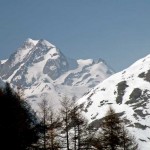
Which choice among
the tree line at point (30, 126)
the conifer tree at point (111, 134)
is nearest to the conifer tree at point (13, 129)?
the tree line at point (30, 126)

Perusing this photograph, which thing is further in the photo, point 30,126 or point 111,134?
point 111,134

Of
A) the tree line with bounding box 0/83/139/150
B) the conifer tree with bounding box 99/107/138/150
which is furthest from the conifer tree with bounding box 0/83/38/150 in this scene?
the conifer tree with bounding box 99/107/138/150

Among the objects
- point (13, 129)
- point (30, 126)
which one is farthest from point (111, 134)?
point (13, 129)

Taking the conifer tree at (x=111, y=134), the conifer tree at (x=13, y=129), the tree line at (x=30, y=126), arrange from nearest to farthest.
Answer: the conifer tree at (x=13, y=129), the tree line at (x=30, y=126), the conifer tree at (x=111, y=134)

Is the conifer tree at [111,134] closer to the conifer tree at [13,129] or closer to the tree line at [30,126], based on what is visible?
the tree line at [30,126]

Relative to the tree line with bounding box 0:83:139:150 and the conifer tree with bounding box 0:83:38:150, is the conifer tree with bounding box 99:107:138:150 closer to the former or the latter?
the tree line with bounding box 0:83:139:150

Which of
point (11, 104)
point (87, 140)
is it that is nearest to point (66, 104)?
point (87, 140)

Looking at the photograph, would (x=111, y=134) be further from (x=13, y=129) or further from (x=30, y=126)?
(x=13, y=129)

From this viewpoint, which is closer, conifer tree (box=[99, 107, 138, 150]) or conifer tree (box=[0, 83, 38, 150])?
conifer tree (box=[0, 83, 38, 150])

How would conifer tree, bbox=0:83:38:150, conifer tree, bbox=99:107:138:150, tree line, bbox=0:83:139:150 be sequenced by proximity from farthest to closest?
conifer tree, bbox=99:107:138:150
tree line, bbox=0:83:139:150
conifer tree, bbox=0:83:38:150

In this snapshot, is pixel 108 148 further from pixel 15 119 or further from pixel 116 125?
pixel 15 119

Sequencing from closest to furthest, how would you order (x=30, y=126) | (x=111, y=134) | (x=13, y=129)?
(x=13, y=129) < (x=30, y=126) < (x=111, y=134)

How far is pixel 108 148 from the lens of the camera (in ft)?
131

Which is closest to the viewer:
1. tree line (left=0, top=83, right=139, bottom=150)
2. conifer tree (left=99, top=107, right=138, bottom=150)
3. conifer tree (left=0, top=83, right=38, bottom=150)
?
conifer tree (left=0, top=83, right=38, bottom=150)
